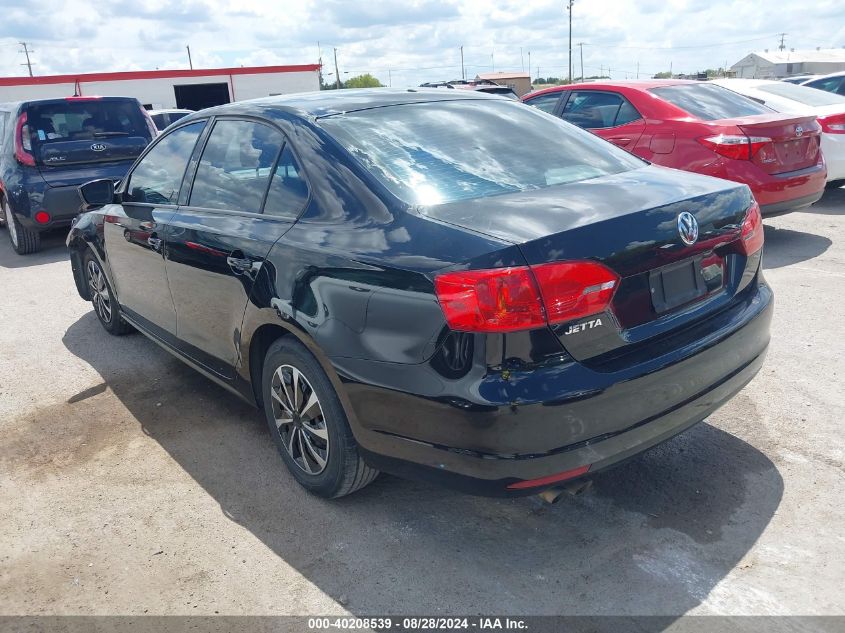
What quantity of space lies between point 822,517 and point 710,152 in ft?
14.6

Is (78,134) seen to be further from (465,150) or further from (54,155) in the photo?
(465,150)

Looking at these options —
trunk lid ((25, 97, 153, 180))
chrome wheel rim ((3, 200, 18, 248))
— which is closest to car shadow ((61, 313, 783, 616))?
trunk lid ((25, 97, 153, 180))

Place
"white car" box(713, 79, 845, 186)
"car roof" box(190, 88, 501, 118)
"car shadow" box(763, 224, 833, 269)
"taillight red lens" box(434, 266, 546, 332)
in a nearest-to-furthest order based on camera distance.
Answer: "taillight red lens" box(434, 266, 546, 332) → "car roof" box(190, 88, 501, 118) → "car shadow" box(763, 224, 833, 269) → "white car" box(713, 79, 845, 186)

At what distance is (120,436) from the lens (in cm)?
404

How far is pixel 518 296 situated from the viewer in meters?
2.32

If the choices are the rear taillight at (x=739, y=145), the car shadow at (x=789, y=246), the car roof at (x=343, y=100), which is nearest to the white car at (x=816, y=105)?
the car shadow at (x=789, y=246)

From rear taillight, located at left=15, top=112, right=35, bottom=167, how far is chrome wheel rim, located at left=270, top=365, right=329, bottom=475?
7031 millimetres

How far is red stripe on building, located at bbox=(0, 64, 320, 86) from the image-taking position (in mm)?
33750

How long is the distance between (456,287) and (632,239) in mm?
651

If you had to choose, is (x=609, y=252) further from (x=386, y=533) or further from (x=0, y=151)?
(x=0, y=151)

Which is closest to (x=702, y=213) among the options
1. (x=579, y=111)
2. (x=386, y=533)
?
(x=386, y=533)

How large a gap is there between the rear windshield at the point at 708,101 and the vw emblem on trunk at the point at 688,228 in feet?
15.3

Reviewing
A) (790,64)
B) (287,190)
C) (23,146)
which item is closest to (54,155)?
(23,146)

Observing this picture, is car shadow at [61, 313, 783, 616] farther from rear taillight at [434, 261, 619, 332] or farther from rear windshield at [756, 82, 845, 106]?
rear windshield at [756, 82, 845, 106]
